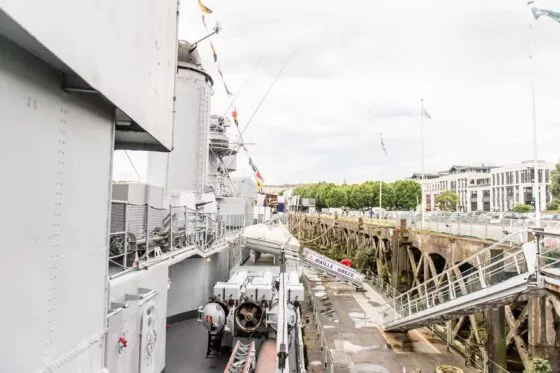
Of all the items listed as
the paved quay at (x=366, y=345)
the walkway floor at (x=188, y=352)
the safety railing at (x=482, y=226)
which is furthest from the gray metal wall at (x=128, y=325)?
the safety railing at (x=482, y=226)

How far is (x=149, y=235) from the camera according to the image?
815 centimetres

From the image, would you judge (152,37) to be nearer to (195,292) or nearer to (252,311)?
(252,311)

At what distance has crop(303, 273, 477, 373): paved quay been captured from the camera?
1177 centimetres

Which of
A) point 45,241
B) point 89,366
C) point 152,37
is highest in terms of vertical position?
point 152,37

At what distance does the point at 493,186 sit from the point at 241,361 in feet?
313

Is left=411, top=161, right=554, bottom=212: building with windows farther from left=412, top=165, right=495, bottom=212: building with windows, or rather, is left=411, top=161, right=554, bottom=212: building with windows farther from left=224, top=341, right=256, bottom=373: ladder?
left=224, top=341, right=256, bottom=373: ladder

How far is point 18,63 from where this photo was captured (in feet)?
9.12

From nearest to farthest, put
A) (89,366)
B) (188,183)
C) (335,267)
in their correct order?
(89,366) < (188,183) < (335,267)

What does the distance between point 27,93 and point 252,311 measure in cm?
994

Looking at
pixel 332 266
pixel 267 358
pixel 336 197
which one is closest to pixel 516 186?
pixel 336 197

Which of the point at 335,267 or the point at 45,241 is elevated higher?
the point at 45,241

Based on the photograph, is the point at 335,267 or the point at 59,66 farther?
the point at 335,267

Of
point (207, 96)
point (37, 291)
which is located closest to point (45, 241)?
point (37, 291)

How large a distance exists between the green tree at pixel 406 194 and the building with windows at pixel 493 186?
19.4 m
